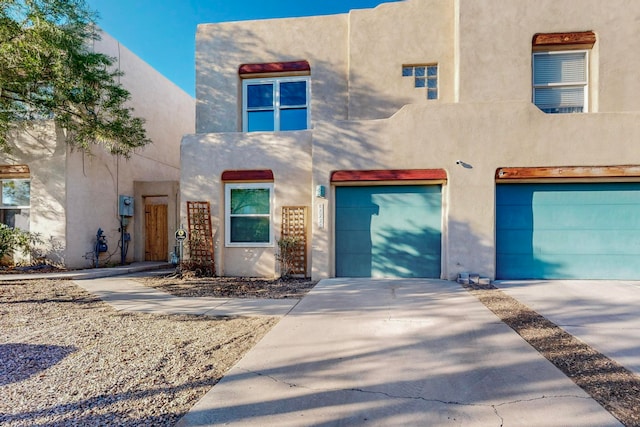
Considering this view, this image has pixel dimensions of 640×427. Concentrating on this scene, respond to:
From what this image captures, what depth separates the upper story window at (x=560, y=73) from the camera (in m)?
8.16

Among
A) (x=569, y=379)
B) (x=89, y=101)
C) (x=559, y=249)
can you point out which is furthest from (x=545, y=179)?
(x=89, y=101)

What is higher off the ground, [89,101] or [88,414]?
[89,101]

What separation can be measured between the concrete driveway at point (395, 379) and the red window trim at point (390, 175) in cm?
343

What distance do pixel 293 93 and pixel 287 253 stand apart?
15.6 feet

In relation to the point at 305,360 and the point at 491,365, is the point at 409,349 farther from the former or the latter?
the point at 305,360

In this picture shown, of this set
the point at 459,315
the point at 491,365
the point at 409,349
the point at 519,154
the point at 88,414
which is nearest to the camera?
the point at 88,414

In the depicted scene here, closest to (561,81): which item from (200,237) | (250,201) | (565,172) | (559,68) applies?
(559,68)

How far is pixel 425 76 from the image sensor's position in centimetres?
897

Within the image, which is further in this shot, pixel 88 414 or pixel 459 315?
pixel 459 315

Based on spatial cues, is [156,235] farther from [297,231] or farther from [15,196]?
[297,231]

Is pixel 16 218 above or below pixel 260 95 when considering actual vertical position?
below

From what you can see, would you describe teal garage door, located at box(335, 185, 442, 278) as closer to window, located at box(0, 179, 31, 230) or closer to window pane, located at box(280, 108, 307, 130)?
window pane, located at box(280, 108, 307, 130)

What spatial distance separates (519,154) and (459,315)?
Result: 4.36 meters

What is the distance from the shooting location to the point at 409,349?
3.82 m
